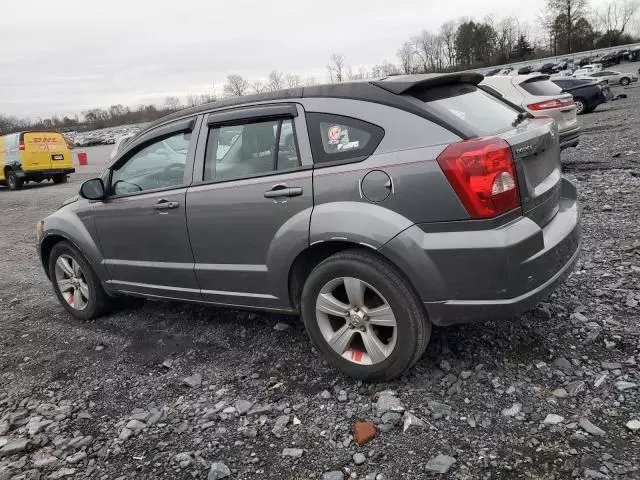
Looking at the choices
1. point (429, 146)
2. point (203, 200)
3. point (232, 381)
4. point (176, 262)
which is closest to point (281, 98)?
point (203, 200)

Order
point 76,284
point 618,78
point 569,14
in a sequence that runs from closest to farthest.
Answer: point 76,284 → point 618,78 → point 569,14

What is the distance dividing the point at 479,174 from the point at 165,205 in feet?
7.41

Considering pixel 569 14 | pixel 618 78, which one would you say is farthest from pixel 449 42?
pixel 618 78

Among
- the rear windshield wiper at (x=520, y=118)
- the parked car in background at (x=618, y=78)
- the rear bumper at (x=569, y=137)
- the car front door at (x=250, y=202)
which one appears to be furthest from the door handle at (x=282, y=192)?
the parked car in background at (x=618, y=78)

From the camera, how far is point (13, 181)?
1794 centimetres

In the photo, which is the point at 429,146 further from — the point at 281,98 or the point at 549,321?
the point at 549,321

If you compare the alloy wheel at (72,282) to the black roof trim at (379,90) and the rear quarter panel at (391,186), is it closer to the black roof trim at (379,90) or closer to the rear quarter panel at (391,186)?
the black roof trim at (379,90)

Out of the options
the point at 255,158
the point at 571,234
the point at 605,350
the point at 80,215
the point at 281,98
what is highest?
the point at 281,98

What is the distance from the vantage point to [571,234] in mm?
3096

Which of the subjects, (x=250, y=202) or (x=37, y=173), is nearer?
(x=250, y=202)

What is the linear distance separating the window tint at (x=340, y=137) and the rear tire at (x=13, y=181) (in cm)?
1799

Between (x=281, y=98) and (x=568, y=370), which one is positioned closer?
(x=568, y=370)

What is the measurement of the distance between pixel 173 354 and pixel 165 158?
4.95ft

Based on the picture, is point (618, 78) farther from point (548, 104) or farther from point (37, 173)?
point (37, 173)
